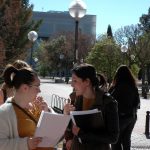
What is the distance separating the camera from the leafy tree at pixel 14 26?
32.3m

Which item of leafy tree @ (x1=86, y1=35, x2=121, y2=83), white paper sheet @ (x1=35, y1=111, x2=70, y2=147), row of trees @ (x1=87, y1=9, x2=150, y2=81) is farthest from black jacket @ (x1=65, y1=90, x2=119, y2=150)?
leafy tree @ (x1=86, y1=35, x2=121, y2=83)

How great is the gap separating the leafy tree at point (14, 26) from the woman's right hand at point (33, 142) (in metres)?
24.4

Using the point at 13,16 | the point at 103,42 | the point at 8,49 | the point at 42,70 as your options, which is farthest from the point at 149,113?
the point at 42,70

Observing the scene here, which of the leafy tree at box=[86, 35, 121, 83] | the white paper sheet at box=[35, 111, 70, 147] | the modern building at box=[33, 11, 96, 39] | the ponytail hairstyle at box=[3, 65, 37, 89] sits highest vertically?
the modern building at box=[33, 11, 96, 39]

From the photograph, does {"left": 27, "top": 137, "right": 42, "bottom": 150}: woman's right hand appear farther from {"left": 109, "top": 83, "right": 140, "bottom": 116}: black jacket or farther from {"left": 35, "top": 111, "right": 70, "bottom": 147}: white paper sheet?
{"left": 109, "top": 83, "right": 140, "bottom": 116}: black jacket

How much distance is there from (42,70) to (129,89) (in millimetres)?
100474

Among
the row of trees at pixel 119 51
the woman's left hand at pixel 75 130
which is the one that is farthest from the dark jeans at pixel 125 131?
the row of trees at pixel 119 51

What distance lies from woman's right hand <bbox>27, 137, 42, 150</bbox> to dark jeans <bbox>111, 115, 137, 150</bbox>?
4.14m

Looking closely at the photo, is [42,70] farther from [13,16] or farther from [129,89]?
[129,89]

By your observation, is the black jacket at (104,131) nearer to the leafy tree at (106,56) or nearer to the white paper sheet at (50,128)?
the white paper sheet at (50,128)

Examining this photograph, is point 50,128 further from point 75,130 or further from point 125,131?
point 125,131

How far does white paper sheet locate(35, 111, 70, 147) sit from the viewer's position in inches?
154

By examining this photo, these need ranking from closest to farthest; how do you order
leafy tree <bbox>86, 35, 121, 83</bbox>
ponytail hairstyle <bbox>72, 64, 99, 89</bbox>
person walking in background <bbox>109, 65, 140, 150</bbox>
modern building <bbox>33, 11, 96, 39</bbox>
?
ponytail hairstyle <bbox>72, 64, 99, 89</bbox> < person walking in background <bbox>109, 65, 140, 150</bbox> < leafy tree <bbox>86, 35, 121, 83</bbox> < modern building <bbox>33, 11, 96, 39</bbox>

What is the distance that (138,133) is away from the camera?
15.6 m
